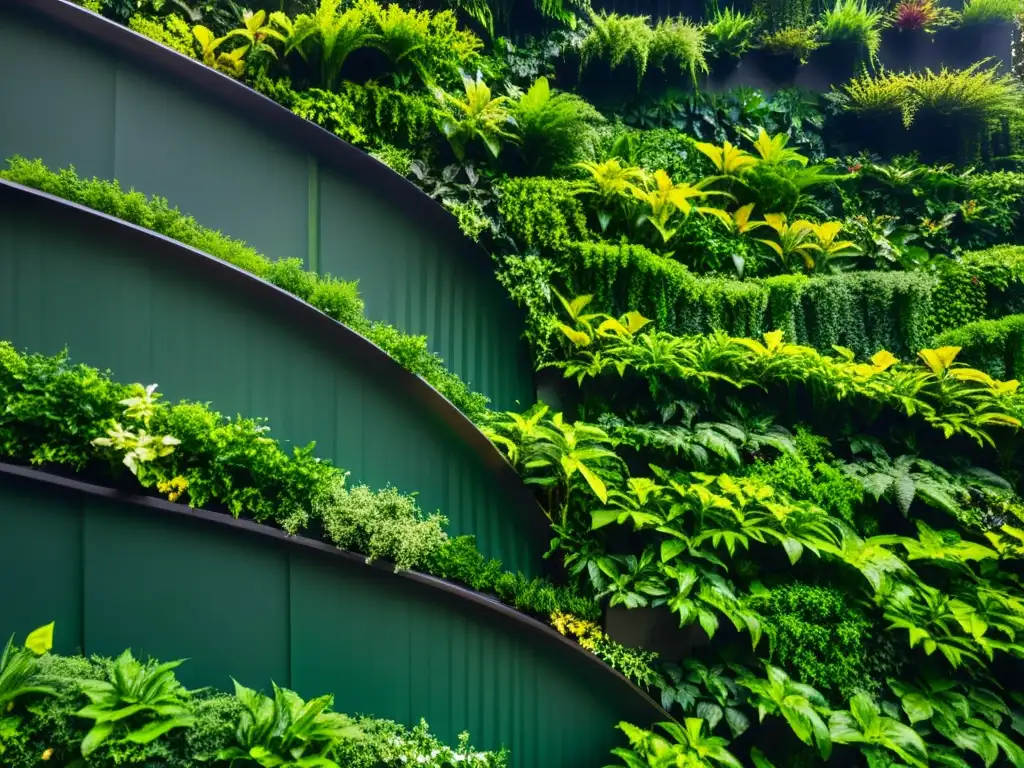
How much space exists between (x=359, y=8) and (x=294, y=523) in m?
4.29

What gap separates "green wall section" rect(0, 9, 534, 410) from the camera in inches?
164

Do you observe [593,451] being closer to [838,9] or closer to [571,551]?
[571,551]

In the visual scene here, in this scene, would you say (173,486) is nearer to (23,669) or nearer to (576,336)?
(23,669)

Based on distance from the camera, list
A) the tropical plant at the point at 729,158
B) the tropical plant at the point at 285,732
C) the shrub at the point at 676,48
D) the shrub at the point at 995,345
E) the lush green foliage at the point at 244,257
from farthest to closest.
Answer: the shrub at the point at 676,48
the tropical plant at the point at 729,158
the shrub at the point at 995,345
the lush green foliage at the point at 244,257
the tropical plant at the point at 285,732

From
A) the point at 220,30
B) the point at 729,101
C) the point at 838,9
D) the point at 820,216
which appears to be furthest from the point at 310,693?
the point at 838,9

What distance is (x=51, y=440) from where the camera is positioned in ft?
11.9

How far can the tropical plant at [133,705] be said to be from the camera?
3.04 meters

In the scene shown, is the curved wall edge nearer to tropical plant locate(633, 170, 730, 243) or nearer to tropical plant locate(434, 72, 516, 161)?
tropical plant locate(434, 72, 516, 161)

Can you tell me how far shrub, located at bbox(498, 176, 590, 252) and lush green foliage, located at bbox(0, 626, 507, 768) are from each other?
395 cm

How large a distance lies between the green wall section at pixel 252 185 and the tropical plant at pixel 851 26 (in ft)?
21.1

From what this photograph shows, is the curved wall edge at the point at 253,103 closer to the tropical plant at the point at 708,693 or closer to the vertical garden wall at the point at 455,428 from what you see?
the vertical garden wall at the point at 455,428

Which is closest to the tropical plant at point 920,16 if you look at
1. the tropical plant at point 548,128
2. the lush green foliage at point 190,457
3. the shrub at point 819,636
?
the tropical plant at point 548,128

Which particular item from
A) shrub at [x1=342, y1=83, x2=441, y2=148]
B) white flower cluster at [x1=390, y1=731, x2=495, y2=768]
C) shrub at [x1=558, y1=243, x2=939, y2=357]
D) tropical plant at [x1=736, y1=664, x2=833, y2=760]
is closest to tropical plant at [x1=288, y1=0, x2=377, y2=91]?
shrub at [x1=342, y1=83, x2=441, y2=148]

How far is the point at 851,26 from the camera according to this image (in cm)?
809
